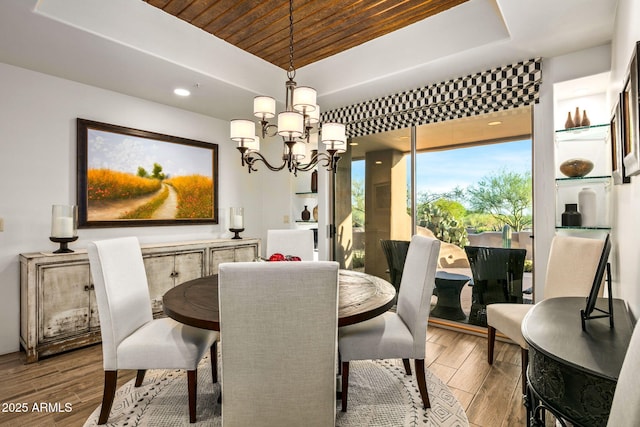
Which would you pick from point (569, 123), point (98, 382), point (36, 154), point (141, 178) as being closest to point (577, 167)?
point (569, 123)

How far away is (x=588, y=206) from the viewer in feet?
7.89

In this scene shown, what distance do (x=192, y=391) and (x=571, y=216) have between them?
2.83 m

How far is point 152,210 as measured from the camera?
143 inches

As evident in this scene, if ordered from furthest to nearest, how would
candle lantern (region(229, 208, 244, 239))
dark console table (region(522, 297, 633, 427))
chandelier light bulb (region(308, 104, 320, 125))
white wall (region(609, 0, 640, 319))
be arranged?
candle lantern (region(229, 208, 244, 239)) → chandelier light bulb (region(308, 104, 320, 125)) → white wall (region(609, 0, 640, 319)) → dark console table (region(522, 297, 633, 427))

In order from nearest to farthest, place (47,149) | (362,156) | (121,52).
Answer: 1. (121,52)
2. (47,149)
3. (362,156)

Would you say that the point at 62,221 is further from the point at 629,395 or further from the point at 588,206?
the point at 588,206

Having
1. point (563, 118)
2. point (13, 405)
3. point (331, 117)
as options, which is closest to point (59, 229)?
point (13, 405)

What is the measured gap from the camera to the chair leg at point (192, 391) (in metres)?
1.74

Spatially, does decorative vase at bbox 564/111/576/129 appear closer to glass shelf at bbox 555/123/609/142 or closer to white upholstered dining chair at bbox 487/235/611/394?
glass shelf at bbox 555/123/609/142

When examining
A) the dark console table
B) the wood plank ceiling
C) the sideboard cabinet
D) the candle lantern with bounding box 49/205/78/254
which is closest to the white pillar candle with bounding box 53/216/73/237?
the candle lantern with bounding box 49/205/78/254

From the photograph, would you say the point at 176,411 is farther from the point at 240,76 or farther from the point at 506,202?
the point at 506,202

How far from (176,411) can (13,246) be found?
215cm

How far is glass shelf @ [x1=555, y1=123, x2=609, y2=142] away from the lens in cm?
243

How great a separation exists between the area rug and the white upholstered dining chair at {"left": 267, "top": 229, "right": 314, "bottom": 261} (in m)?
1.12
